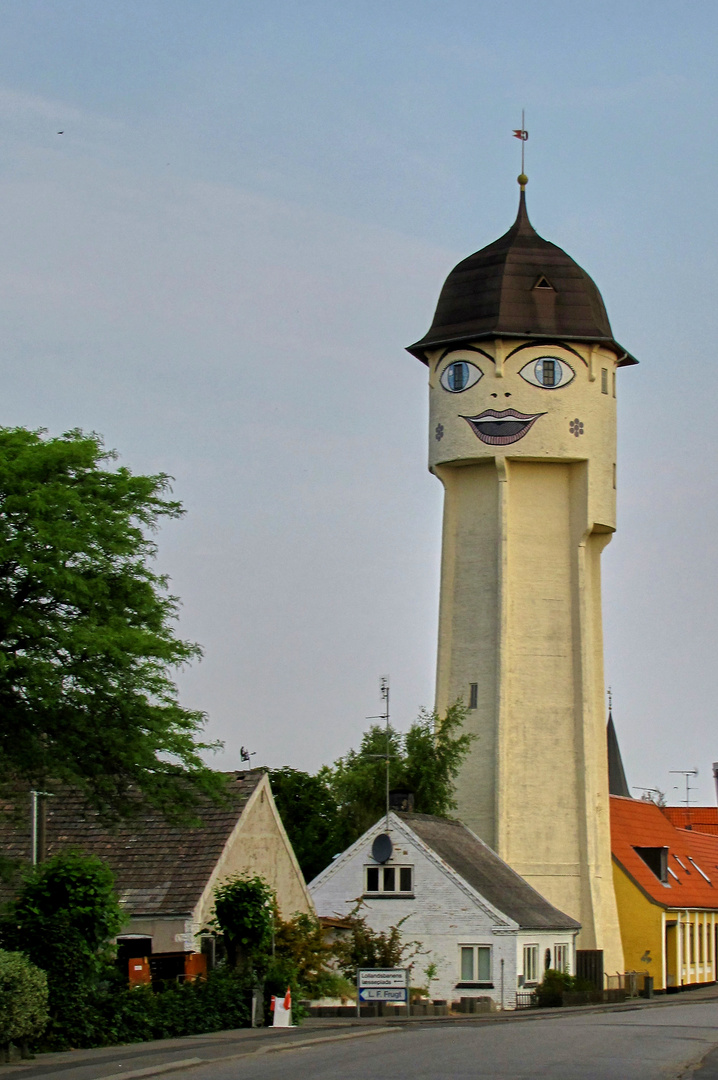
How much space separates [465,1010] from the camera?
157 feet

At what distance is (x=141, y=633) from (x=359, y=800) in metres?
31.7

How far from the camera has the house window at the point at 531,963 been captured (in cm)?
5131

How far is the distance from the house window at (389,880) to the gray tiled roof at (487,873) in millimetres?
1153

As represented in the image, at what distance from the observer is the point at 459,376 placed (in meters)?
61.5

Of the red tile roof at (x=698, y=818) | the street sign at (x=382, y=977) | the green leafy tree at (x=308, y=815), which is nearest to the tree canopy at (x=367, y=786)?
the green leafy tree at (x=308, y=815)

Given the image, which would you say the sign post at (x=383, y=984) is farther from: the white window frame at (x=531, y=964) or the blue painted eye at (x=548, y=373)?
the blue painted eye at (x=548, y=373)

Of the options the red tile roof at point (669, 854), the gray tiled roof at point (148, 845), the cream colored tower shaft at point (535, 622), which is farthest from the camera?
the red tile roof at point (669, 854)

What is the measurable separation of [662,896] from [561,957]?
9990 millimetres

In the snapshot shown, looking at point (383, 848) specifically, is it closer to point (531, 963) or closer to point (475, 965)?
point (475, 965)

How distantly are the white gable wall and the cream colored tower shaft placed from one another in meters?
6.67

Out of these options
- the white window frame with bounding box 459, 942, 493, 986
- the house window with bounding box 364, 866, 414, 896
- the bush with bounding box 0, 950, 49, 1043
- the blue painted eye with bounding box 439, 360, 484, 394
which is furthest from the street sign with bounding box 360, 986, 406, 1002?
the blue painted eye with bounding box 439, 360, 484, 394

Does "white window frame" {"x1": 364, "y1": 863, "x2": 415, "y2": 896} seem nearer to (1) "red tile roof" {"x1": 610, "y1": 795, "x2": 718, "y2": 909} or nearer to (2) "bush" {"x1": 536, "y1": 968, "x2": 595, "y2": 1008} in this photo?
(2) "bush" {"x1": 536, "y1": 968, "x2": 595, "y2": 1008}

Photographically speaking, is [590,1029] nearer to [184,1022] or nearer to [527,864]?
[184,1022]

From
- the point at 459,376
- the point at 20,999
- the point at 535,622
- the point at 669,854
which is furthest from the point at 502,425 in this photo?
the point at 20,999
